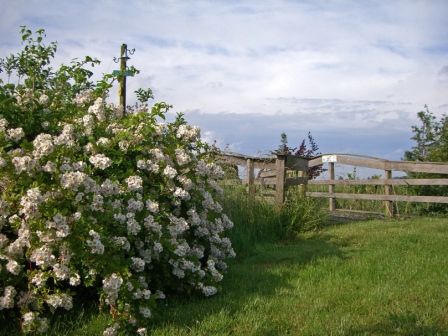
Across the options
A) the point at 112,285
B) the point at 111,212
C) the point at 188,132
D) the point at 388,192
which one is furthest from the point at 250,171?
the point at 112,285

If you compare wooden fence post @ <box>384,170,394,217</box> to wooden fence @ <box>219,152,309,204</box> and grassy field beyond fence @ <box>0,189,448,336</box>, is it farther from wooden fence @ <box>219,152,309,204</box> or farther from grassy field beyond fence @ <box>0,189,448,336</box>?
grassy field beyond fence @ <box>0,189,448,336</box>

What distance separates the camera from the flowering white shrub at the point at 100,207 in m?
4.21

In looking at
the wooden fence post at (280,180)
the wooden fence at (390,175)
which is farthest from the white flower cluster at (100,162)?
the wooden fence at (390,175)

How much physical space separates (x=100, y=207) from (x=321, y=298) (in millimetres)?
2457

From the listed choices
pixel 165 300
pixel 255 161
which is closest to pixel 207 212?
pixel 165 300

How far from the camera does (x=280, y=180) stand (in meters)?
10.5

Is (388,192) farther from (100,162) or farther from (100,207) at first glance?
(100,207)

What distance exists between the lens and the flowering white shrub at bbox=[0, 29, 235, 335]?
4.21 metres

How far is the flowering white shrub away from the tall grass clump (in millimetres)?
2661

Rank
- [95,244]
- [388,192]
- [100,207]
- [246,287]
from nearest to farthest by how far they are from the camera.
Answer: [95,244] < [100,207] < [246,287] < [388,192]

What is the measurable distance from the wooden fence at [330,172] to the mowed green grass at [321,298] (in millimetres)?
2821

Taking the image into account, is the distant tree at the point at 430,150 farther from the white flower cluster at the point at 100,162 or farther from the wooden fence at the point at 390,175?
the white flower cluster at the point at 100,162

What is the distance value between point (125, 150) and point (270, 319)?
220cm

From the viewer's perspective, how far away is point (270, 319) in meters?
4.67
